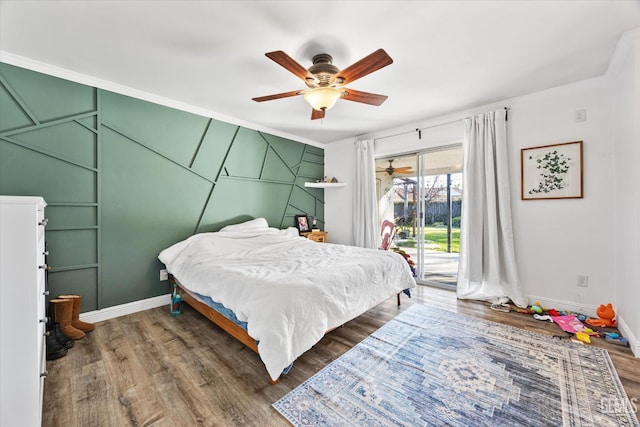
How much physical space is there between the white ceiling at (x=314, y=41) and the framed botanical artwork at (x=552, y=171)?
0.71 meters

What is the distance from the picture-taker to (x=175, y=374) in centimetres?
178

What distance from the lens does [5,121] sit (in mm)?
2170

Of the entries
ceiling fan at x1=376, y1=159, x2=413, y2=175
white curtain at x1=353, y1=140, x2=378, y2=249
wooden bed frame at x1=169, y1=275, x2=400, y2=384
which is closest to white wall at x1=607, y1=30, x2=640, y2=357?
ceiling fan at x1=376, y1=159, x2=413, y2=175

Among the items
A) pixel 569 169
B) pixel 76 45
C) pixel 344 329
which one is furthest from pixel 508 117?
pixel 76 45

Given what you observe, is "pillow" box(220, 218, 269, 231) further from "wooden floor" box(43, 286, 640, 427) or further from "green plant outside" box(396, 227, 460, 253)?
"green plant outside" box(396, 227, 460, 253)

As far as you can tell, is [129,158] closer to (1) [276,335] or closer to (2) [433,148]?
(1) [276,335]

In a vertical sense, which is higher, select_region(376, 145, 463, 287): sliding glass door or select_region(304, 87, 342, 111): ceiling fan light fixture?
select_region(304, 87, 342, 111): ceiling fan light fixture

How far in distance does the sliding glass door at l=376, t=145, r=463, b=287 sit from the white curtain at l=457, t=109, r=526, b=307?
1.21 ft

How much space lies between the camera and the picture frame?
181 inches

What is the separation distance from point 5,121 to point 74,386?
2259 millimetres

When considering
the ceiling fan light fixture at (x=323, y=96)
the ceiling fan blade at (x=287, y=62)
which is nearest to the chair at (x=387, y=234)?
the ceiling fan light fixture at (x=323, y=96)

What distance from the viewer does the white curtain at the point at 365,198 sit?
4.46 metres

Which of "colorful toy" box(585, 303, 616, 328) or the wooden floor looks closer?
the wooden floor

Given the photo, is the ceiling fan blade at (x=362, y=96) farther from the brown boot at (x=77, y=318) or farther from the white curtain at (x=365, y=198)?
the brown boot at (x=77, y=318)
